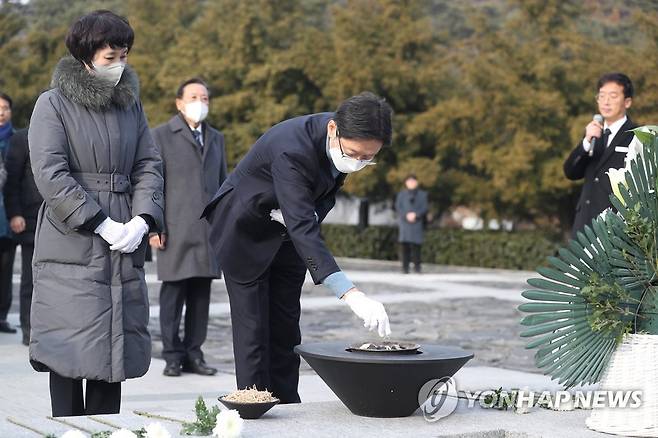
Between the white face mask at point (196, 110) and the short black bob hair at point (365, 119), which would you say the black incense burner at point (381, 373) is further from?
the white face mask at point (196, 110)

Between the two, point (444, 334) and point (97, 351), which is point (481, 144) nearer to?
point (444, 334)

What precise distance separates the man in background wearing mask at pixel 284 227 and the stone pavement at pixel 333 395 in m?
0.45

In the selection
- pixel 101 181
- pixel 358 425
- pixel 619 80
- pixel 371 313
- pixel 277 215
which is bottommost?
pixel 358 425

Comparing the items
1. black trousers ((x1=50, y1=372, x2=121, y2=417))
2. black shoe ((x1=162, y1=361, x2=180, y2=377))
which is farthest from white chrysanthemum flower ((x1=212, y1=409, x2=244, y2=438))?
black shoe ((x1=162, y1=361, x2=180, y2=377))

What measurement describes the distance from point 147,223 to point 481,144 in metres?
17.4

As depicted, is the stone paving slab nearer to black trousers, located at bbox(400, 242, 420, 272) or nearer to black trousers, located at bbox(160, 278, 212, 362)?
black trousers, located at bbox(160, 278, 212, 362)

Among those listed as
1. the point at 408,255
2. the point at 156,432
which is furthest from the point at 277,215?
the point at 408,255

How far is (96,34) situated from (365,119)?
114 cm

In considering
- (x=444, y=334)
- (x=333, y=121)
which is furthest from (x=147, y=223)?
(x=444, y=334)

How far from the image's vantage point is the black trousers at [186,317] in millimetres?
7238

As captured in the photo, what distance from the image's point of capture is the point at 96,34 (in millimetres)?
4480

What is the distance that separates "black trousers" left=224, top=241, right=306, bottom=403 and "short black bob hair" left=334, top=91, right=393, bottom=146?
34.1 inches

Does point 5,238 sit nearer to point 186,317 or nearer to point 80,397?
point 186,317

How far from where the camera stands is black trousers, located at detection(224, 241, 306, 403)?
195 inches
